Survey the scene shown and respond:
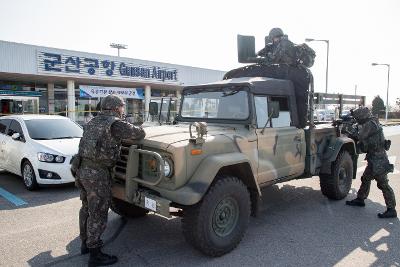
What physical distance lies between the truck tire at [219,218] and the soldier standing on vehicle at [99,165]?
36.1 inches

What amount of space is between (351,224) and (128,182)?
333 centimetres

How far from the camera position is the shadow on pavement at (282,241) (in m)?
3.91

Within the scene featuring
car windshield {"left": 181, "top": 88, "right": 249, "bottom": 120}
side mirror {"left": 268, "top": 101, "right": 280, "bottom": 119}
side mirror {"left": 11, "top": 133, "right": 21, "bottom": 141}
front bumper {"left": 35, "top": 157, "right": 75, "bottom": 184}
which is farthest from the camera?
side mirror {"left": 11, "top": 133, "right": 21, "bottom": 141}

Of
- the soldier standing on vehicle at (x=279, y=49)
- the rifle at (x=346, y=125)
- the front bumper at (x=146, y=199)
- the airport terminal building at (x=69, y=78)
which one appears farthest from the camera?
the airport terminal building at (x=69, y=78)

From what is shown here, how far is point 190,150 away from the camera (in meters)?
3.80

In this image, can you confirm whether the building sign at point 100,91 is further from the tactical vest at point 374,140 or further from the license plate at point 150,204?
the license plate at point 150,204

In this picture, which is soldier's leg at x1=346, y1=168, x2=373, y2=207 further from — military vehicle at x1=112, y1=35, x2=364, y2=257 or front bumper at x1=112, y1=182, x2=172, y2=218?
front bumper at x1=112, y1=182, x2=172, y2=218

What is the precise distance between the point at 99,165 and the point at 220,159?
1.32 metres

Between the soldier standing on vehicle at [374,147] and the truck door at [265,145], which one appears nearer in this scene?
the truck door at [265,145]

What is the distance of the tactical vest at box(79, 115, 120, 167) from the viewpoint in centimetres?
373

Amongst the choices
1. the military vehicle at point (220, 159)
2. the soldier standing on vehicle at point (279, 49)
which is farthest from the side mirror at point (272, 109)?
the soldier standing on vehicle at point (279, 49)

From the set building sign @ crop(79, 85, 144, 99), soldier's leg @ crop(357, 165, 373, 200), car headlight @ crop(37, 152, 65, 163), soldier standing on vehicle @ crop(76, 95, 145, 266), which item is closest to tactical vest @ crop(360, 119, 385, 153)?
soldier's leg @ crop(357, 165, 373, 200)

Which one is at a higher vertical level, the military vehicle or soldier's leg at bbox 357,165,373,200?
the military vehicle

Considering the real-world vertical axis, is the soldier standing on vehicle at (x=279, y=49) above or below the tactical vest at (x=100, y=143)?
above
